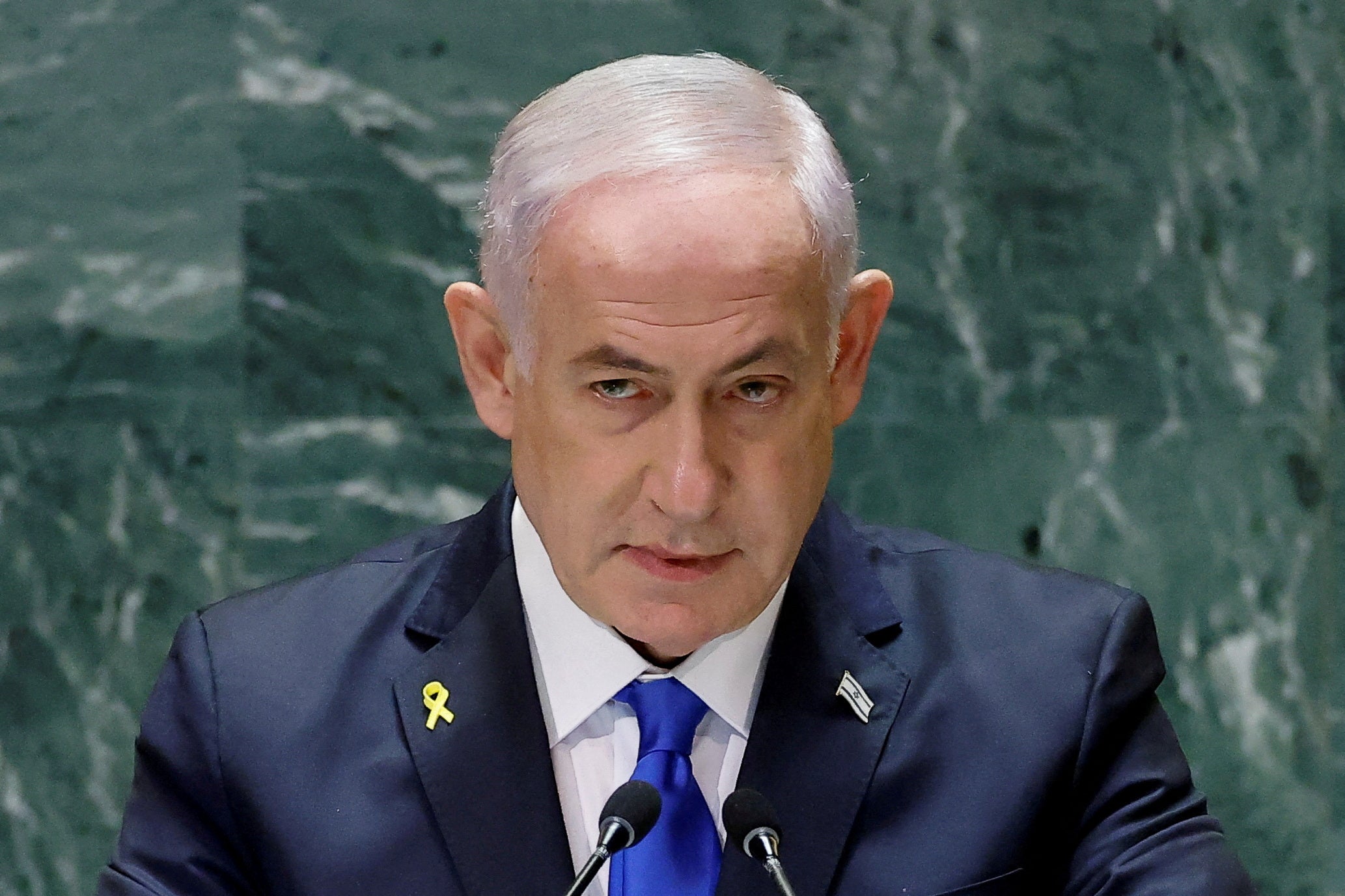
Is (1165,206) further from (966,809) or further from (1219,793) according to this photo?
(966,809)

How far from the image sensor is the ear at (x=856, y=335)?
77.6 inches

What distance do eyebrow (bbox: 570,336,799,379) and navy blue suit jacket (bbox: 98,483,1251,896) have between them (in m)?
0.47

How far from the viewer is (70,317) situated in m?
3.08

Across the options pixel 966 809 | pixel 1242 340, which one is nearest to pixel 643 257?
pixel 966 809

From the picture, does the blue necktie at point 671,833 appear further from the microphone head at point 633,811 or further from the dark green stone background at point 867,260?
the dark green stone background at point 867,260

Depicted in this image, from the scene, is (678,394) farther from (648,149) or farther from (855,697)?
(855,697)

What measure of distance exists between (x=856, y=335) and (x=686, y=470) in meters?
0.39

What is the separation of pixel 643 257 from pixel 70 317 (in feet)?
5.79

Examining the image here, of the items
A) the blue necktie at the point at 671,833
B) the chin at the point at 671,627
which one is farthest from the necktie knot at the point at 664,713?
the chin at the point at 671,627

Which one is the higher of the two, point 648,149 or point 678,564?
point 648,149

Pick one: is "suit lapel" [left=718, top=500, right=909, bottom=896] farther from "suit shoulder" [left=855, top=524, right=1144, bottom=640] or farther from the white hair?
the white hair

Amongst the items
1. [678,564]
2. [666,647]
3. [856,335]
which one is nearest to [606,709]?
[666,647]

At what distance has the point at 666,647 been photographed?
190 centimetres

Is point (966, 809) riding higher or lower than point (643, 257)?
lower
